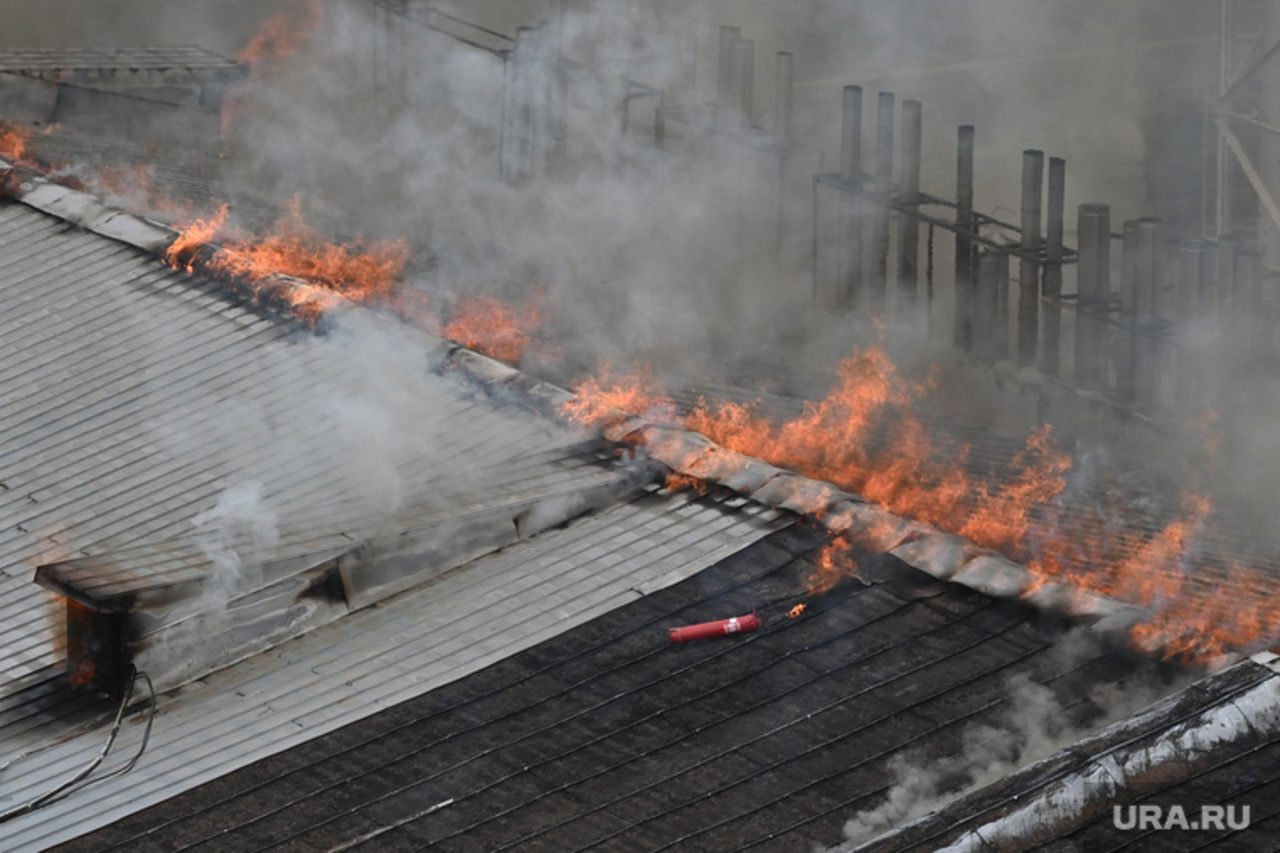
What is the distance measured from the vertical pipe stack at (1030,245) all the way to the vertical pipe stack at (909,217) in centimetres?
203

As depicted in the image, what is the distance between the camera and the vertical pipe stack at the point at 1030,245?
19.4m

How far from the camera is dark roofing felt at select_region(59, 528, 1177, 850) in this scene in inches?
333

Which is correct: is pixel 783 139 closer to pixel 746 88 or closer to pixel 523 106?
pixel 746 88

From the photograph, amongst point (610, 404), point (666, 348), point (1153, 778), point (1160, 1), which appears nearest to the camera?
point (1153, 778)

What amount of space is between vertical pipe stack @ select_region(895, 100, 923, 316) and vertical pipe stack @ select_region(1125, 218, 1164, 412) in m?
3.80

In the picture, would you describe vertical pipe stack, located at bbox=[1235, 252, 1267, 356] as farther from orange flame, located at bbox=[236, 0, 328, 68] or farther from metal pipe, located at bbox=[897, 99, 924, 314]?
orange flame, located at bbox=[236, 0, 328, 68]

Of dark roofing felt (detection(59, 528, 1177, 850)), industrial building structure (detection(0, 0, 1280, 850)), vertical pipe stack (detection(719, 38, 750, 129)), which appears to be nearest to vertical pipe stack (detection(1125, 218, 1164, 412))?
industrial building structure (detection(0, 0, 1280, 850))

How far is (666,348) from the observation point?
57.2 feet

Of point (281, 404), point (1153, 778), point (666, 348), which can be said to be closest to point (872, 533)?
point (1153, 778)

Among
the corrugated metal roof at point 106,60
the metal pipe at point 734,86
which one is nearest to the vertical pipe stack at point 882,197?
the metal pipe at point 734,86

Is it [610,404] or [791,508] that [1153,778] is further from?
[610,404]

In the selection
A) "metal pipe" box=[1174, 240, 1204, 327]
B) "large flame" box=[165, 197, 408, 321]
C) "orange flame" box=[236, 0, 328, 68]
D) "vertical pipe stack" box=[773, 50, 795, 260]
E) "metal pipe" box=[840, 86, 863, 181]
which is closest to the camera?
"large flame" box=[165, 197, 408, 321]

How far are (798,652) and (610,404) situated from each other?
3749 mm

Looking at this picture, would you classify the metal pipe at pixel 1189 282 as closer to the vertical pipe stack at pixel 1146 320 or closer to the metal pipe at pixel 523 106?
the vertical pipe stack at pixel 1146 320
